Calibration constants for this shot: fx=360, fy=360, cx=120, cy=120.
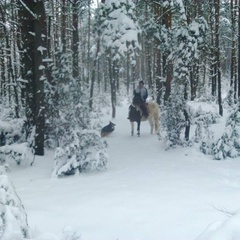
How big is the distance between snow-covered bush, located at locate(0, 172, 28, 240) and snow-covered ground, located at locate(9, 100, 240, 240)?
267 mm

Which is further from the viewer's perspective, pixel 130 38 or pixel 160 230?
pixel 130 38

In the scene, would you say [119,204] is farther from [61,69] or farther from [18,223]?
[61,69]

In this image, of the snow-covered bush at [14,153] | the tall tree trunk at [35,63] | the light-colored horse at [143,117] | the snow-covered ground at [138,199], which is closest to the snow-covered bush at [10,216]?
the snow-covered ground at [138,199]

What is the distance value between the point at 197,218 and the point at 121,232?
3.74ft

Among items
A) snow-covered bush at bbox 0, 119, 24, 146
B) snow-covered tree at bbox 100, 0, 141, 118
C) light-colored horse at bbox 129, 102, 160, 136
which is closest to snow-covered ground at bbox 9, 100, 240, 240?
snow-covered bush at bbox 0, 119, 24, 146

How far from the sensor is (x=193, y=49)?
436 inches

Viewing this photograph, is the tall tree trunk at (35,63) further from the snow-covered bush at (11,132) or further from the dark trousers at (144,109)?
the dark trousers at (144,109)

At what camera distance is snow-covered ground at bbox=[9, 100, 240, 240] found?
4770mm

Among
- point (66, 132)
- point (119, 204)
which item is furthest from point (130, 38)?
point (119, 204)

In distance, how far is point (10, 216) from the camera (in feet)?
11.6

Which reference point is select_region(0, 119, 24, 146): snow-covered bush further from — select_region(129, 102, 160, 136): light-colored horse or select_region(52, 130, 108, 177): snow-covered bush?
select_region(129, 102, 160, 136): light-colored horse

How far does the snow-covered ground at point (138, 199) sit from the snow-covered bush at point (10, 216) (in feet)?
0.87

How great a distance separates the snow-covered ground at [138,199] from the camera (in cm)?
477

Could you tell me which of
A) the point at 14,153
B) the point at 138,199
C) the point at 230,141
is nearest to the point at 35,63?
the point at 14,153
